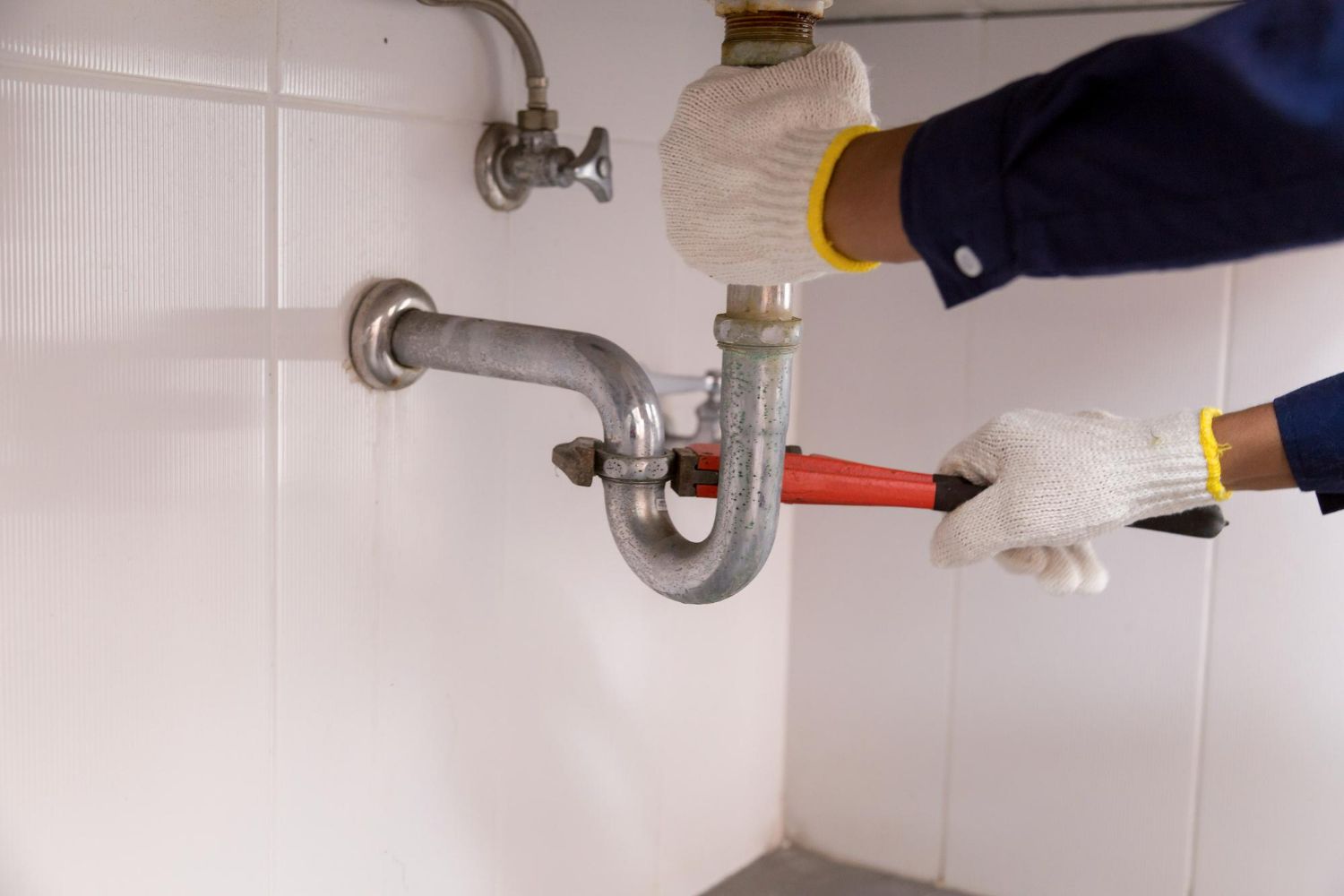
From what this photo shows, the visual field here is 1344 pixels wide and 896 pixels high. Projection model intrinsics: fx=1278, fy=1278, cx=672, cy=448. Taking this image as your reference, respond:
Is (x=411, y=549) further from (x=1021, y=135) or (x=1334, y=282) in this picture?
(x=1334, y=282)

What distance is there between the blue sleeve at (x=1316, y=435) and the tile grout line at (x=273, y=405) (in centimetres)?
57

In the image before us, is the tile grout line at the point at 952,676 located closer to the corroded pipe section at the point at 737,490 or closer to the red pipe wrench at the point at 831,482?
the red pipe wrench at the point at 831,482

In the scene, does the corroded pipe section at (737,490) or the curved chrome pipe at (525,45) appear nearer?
the corroded pipe section at (737,490)

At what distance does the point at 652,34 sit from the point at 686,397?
0.87 ft

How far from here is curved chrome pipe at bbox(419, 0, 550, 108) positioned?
71cm

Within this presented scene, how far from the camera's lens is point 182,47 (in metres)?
0.59

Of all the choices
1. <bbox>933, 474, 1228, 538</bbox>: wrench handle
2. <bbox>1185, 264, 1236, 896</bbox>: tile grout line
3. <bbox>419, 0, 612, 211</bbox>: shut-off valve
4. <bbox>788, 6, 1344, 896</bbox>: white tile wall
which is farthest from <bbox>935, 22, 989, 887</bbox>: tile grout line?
<bbox>419, 0, 612, 211</bbox>: shut-off valve

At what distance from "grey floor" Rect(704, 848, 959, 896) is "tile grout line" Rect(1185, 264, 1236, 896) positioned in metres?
0.20

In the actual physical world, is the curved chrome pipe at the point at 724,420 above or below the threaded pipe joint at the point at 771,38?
below

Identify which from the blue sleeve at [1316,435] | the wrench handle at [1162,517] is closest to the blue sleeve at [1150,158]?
the wrench handle at [1162,517]

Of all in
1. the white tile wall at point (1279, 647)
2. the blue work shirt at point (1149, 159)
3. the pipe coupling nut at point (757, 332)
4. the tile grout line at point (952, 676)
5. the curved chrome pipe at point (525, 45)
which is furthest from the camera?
the tile grout line at point (952, 676)

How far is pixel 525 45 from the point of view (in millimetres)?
725

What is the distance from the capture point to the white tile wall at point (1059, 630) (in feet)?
3.05

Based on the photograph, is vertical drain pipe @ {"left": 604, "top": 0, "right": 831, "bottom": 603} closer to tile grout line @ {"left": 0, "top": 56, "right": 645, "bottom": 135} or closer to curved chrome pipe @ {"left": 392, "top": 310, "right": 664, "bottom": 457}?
curved chrome pipe @ {"left": 392, "top": 310, "right": 664, "bottom": 457}
